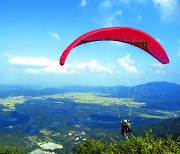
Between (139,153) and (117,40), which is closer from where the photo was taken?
(117,40)

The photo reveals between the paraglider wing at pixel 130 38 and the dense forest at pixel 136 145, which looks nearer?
the paraglider wing at pixel 130 38

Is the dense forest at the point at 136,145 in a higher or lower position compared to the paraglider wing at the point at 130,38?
lower

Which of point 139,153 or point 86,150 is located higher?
point 139,153

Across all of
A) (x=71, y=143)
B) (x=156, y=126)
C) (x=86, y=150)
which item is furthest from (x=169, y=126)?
(x=86, y=150)

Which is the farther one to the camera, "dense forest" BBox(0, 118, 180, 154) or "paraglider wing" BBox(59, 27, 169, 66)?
"dense forest" BBox(0, 118, 180, 154)

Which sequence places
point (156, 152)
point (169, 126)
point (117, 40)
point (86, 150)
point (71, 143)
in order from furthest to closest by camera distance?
1. point (71, 143)
2. point (169, 126)
3. point (86, 150)
4. point (156, 152)
5. point (117, 40)

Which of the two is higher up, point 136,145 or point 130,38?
point 130,38

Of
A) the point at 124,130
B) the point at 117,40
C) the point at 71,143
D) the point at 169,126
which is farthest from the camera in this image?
the point at 71,143

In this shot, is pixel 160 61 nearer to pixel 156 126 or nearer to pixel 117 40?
pixel 117 40
